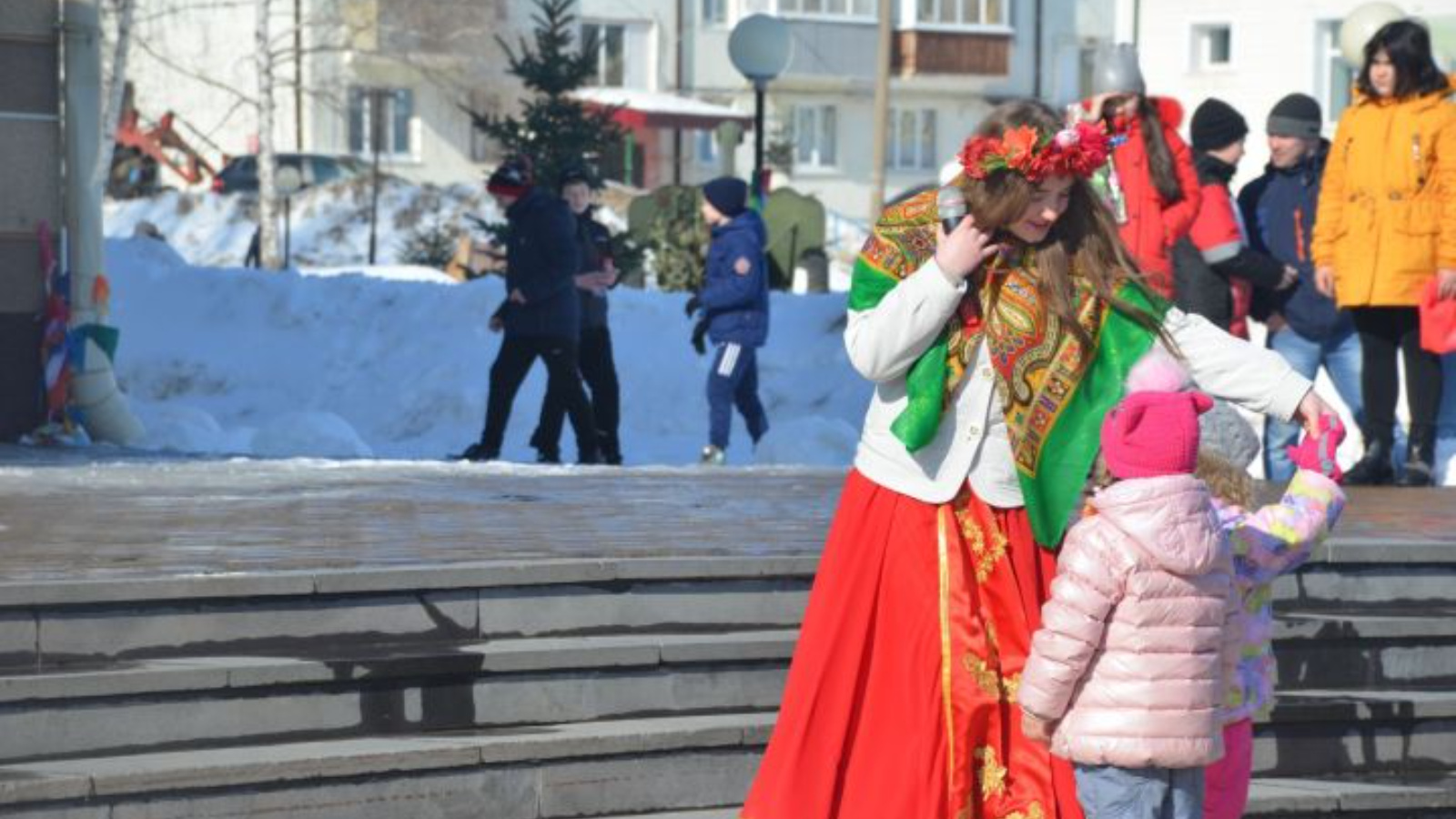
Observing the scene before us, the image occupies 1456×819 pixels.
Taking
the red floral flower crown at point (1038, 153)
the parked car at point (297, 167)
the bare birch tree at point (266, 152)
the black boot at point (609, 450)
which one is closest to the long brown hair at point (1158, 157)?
the red floral flower crown at point (1038, 153)

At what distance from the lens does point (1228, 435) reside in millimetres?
9117

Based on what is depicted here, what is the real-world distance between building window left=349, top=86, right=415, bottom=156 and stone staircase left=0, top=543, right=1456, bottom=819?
176 feet

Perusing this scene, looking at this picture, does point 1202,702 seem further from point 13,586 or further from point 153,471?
point 153,471

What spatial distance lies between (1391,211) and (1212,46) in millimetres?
29112

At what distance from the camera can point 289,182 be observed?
43562 millimetres

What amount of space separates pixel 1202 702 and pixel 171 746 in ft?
8.23

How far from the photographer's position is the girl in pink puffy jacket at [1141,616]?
18.6 ft

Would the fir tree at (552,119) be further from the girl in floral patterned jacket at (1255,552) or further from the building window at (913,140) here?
the building window at (913,140)

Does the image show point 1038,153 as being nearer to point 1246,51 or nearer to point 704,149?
point 1246,51

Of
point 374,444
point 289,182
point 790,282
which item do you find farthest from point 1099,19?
point 374,444

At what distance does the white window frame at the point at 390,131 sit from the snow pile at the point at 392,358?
3744 cm

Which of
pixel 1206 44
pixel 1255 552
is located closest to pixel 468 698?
pixel 1255 552

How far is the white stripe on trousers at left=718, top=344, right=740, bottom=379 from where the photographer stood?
51.4ft

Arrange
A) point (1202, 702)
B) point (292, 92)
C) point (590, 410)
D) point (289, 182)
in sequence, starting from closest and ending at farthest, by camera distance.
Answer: point (1202, 702) → point (590, 410) → point (289, 182) → point (292, 92)
